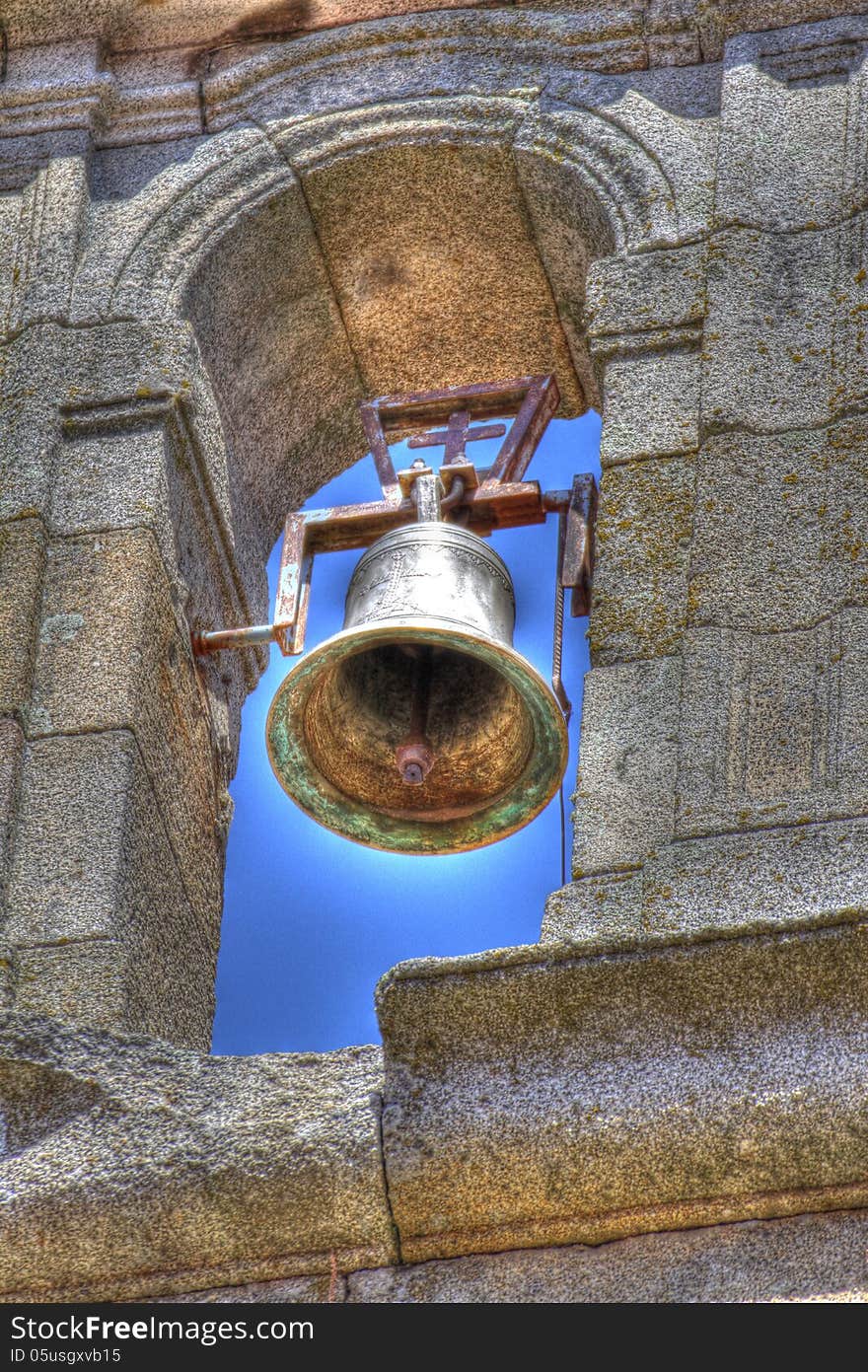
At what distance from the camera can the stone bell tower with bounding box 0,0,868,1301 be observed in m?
5.20

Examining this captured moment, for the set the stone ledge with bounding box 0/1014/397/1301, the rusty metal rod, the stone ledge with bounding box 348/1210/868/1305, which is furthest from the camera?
the rusty metal rod

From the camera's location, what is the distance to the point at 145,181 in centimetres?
795

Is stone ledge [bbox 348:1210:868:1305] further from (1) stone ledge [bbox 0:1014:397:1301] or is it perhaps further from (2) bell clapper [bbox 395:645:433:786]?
(2) bell clapper [bbox 395:645:433:786]

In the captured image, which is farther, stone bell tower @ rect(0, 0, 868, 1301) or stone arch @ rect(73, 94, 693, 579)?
stone arch @ rect(73, 94, 693, 579)

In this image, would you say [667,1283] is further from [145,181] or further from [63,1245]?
[145,181]

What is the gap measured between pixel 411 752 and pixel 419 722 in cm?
11

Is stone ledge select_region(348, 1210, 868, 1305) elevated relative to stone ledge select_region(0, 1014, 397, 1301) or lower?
lower

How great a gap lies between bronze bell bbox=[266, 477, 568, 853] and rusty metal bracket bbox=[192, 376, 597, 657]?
19cm

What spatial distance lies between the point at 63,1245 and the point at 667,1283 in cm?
114

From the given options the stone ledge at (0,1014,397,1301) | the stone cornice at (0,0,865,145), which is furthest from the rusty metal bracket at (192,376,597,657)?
the stone ledge at (0,1014,397,1301)

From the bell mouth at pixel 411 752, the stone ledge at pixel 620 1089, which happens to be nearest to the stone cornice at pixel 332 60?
the bell mouth at pixel 411 752

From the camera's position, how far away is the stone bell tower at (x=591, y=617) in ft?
17.0

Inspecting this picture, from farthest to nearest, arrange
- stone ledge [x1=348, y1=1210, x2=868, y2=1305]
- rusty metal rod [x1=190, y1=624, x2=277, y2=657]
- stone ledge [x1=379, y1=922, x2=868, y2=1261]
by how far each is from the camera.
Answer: rusty metal rod [x1=190, y1=624, x2=277, y2=657] < stone ledge [x1=379, y1=922, x2=868, y2=1261] < stone ledge [x1=348, y1=1210, x2=868, y2=1305]

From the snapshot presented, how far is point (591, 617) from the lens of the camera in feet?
21.0
